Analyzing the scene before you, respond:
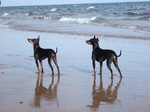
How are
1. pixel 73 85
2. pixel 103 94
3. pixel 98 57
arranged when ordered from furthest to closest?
pixel 98 57
pixel 73 85
pixel 103 94

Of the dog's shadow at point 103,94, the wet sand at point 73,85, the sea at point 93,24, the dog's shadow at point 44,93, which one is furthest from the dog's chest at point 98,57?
the sea at point 93,24

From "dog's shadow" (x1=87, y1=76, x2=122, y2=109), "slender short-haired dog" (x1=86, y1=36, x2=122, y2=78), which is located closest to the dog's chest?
"slender short-haired dog" (x1=86, y1=36, x2=122, y2=78)

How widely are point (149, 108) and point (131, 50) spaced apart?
7.41 m

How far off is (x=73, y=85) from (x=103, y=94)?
92cm

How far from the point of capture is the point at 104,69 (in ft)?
33.0

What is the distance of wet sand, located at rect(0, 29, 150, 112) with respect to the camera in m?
6.25

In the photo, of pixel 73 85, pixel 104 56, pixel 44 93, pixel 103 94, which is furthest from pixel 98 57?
pixel 44 93

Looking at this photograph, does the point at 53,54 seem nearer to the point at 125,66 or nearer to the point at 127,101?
the point at 125,66

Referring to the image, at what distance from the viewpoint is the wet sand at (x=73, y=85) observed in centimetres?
625

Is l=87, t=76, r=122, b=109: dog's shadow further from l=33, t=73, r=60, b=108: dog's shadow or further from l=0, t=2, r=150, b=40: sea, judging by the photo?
l=0, t=2, r=150, b=40: sea

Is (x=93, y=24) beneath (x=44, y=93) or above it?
beneath

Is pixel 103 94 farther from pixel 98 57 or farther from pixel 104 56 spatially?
pixel 98 57

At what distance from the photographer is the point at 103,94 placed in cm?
723

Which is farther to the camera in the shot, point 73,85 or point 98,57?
point 98,57
